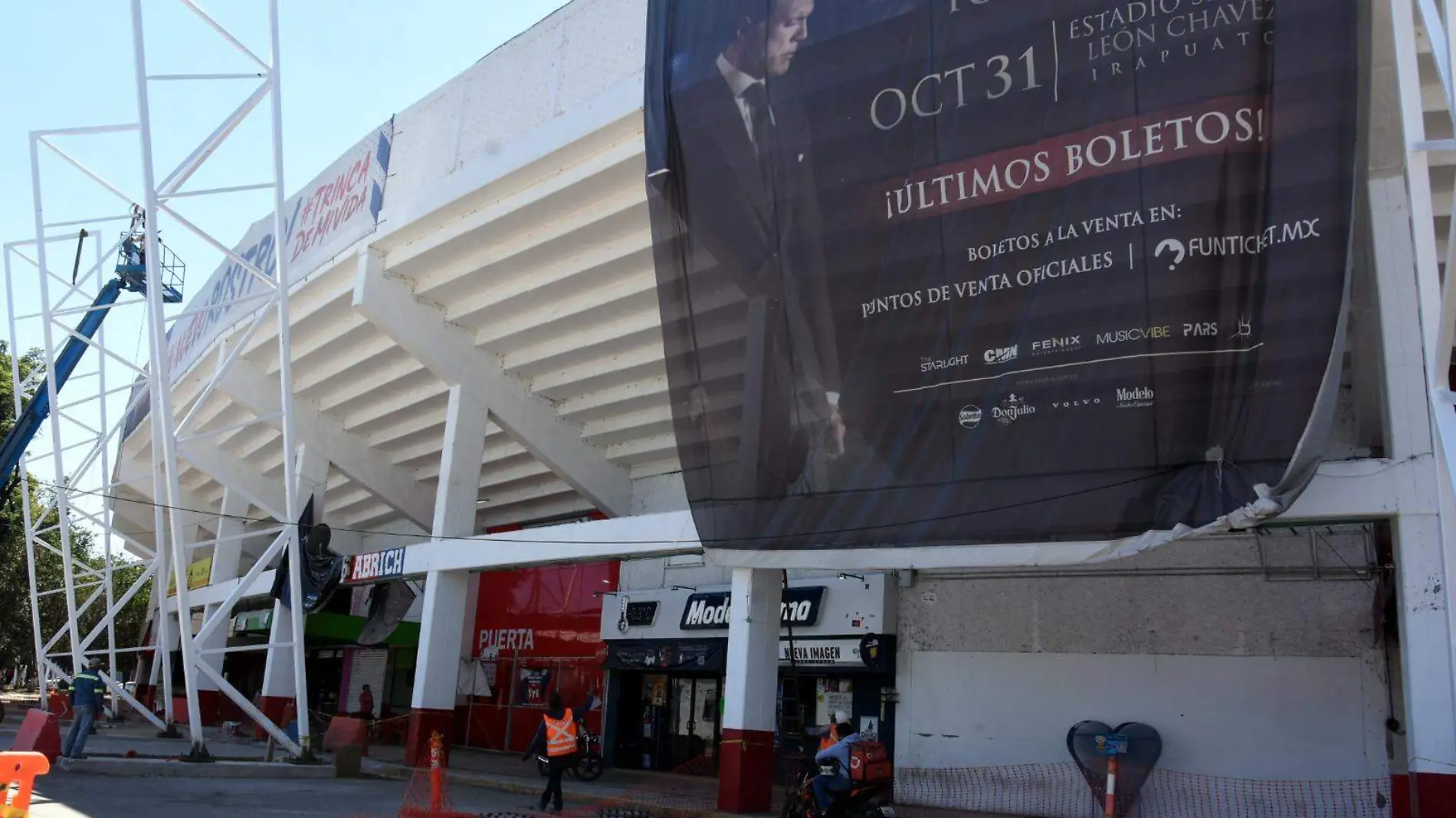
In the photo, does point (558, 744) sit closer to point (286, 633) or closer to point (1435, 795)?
point (1435, 795)

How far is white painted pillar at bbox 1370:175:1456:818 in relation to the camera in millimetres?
9773

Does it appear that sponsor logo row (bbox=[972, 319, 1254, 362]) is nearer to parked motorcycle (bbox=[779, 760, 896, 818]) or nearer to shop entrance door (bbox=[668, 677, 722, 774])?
parked motorcycle (bbox=[779, 760, 896, 818])

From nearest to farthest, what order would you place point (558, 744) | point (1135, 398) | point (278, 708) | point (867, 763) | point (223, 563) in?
point (1135, 398)
point (867, 763)
point (558, 744)
point (278, 708)
point (223, 563)

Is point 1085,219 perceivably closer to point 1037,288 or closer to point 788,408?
point 1037,288

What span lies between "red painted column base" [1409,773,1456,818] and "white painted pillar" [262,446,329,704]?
2060 cm

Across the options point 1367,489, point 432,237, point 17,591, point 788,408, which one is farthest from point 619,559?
point 17,591

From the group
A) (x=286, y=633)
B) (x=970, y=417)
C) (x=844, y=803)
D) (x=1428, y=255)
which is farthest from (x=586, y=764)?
(x=1428, y=255)

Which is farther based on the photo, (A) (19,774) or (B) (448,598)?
(B) (448,598)

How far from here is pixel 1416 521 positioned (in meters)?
10.5

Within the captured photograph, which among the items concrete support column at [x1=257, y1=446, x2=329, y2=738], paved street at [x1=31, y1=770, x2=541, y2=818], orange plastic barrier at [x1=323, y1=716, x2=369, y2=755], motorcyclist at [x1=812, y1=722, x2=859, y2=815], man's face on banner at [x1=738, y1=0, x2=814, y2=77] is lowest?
paved street at [x1=31, y1=770, x2=541, y2=818]

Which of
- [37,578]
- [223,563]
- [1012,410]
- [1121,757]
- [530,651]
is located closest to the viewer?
[1012,410]

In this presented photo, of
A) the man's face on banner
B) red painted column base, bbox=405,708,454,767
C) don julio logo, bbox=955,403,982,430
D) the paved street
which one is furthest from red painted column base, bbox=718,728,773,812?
the man's face on banner

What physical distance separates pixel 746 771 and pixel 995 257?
6.94 meters

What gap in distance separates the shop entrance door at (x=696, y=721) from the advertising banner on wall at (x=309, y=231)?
10.2 meters
